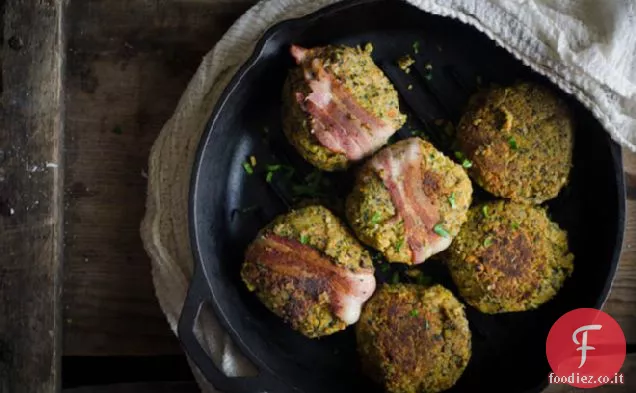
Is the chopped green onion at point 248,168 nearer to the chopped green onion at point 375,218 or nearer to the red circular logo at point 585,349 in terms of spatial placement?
the chopped green onion at point 375,218

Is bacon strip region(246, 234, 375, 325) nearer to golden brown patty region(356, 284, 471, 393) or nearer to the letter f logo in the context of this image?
golden brown patty region(356, 284, 471, 393)

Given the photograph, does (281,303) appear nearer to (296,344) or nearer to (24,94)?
(296,344)

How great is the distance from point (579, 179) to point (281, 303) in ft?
2.97

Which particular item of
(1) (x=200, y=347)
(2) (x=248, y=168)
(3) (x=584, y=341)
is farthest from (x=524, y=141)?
(1) (x=200, y=347)

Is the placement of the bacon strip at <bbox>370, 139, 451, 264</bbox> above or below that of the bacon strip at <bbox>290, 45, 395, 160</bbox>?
below

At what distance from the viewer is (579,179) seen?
1847mm

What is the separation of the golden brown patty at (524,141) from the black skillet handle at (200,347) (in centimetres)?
78

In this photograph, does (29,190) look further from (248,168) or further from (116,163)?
(248,168)

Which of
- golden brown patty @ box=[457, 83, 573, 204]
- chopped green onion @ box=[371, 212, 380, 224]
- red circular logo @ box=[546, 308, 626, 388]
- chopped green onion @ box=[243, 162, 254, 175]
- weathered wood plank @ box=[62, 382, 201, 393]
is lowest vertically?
weathered wood plank @ box=[62, 382, 201, 393]

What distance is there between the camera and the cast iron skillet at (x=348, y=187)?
177 cm

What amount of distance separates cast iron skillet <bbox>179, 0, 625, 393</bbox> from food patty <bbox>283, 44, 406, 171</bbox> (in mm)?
97

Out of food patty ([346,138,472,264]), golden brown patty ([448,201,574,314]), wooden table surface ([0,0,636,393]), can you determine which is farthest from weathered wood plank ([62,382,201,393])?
golden brown patty ([448,201,574,314])

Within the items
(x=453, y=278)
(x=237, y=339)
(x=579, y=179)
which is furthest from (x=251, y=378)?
(x=579, y=179)

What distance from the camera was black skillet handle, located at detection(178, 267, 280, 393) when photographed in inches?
60.8
